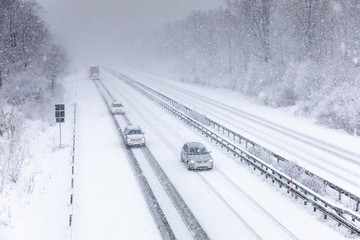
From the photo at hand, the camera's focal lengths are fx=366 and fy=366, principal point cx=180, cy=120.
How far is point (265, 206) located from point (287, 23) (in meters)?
46.4

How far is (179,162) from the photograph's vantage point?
24312 mm

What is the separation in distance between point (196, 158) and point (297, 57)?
34.5 metres

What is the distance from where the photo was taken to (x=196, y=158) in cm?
2233

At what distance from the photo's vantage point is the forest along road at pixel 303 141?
21.5m

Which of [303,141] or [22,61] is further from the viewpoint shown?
[22,61]

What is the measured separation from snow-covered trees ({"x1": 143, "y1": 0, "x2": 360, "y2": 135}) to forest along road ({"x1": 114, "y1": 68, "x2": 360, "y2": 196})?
3346mm

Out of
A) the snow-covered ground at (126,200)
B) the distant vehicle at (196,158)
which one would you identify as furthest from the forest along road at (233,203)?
the distant vehicle at (196,158)

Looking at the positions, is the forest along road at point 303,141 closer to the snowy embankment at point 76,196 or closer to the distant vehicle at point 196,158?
the distant vehicle at point 196,158

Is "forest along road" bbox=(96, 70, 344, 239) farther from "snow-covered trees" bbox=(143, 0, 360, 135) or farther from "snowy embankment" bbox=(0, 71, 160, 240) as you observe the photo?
"snow-covered trees" bbox=(143, 0, 360, 135)

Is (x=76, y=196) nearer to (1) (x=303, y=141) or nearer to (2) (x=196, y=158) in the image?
(2) (x=196, y=158)

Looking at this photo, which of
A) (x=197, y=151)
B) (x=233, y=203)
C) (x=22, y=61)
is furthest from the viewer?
(x=22, y=61)

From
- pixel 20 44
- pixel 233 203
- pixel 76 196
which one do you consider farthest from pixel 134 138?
pixel 20 44

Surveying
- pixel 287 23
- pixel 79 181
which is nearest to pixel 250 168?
pixel 79 181

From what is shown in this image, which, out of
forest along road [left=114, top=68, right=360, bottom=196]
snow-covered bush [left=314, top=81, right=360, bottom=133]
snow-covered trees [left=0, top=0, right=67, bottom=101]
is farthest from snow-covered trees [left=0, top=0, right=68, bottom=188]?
snow-covered bush [left=314, top=81, right=360, bottom=133]
